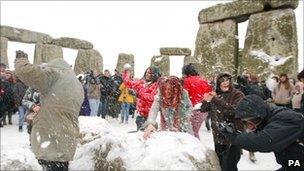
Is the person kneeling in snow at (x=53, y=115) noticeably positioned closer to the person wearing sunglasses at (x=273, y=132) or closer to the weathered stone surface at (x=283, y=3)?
the person wearing sunglasses at (x=273, y=132)

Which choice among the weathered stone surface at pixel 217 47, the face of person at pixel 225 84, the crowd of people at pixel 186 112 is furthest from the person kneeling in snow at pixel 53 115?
the weathered stone surface at pixel 217 47

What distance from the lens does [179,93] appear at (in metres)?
5.04

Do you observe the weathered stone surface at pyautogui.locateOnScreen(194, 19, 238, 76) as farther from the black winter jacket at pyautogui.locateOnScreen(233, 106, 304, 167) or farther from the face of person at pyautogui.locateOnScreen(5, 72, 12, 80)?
the black winter jacket at pyautogui.locateOnScreen(233, 106, 304, 167)

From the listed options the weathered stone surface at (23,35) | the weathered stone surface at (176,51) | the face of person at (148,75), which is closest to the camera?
the face of person at (148,75)

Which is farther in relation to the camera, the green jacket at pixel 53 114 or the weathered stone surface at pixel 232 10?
the weathered stone surface at pixel 232 10

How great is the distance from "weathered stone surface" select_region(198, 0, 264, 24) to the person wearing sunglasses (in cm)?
1290

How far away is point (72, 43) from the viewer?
925 inches

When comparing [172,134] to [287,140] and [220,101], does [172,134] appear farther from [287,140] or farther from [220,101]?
[287,140]

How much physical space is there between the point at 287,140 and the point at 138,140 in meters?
1.96

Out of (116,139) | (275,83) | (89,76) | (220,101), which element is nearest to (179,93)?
(220,101)

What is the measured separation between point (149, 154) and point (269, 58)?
11451 millimetres

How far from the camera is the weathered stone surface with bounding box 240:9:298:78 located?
1463 centimetres

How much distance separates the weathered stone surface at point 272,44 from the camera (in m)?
14.6

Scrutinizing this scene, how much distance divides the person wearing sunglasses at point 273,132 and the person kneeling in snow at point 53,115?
141 centimetres
